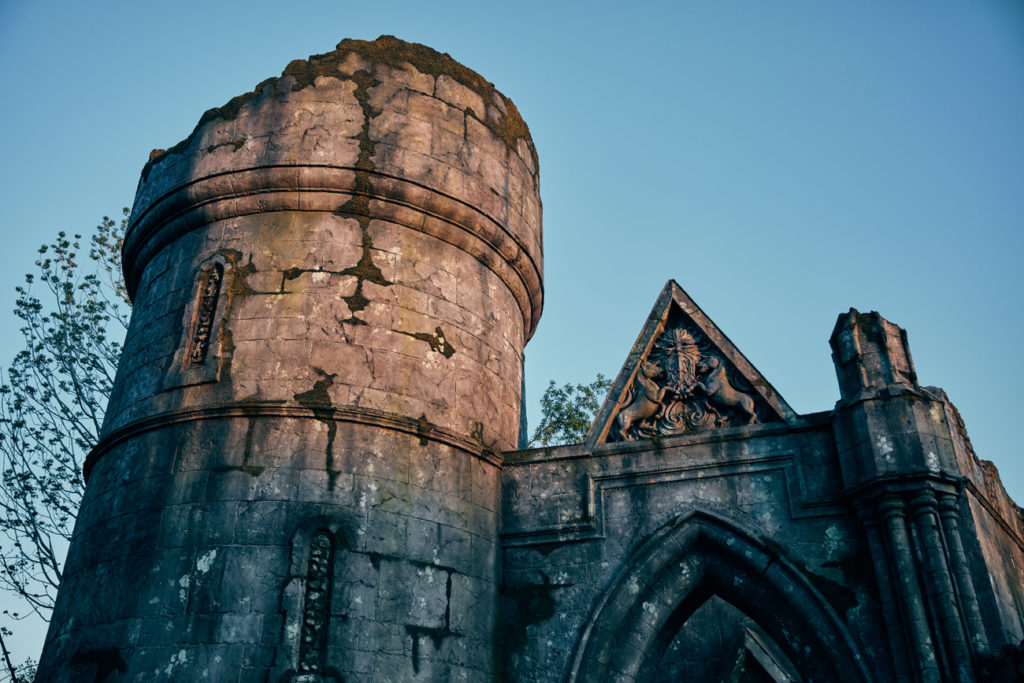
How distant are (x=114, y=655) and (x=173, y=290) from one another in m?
3.04

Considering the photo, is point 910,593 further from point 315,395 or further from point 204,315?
point 204,315

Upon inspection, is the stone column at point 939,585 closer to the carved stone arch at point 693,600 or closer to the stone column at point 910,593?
the stone column at point 910,593

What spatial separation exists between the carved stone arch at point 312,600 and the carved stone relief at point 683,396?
2792mm

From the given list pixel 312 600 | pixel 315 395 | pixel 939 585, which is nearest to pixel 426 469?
pixel 315 395

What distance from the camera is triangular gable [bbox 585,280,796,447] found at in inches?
302

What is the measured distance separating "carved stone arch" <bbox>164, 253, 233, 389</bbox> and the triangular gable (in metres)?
3.25

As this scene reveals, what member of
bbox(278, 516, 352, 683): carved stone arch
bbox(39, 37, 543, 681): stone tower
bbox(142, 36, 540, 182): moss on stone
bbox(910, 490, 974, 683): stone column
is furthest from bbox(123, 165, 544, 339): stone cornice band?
bbox(910, 490, 974, 683): stone column

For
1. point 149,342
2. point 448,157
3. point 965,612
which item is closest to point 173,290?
point 149,342

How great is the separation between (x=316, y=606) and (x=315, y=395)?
1581mm

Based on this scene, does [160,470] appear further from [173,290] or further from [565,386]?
[565,386]

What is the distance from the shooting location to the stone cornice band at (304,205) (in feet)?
24.9

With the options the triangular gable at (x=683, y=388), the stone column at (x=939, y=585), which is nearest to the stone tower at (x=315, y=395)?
the triangular gable at (x=683, y=388)

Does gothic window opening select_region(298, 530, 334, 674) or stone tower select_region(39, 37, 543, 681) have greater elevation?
stone tower select_region(39, 37, 543, 681)

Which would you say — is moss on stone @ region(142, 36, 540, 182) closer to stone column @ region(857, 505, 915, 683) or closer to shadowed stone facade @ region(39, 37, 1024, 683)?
shadowed stone facade @ region(39, 37, 1024, 683)
